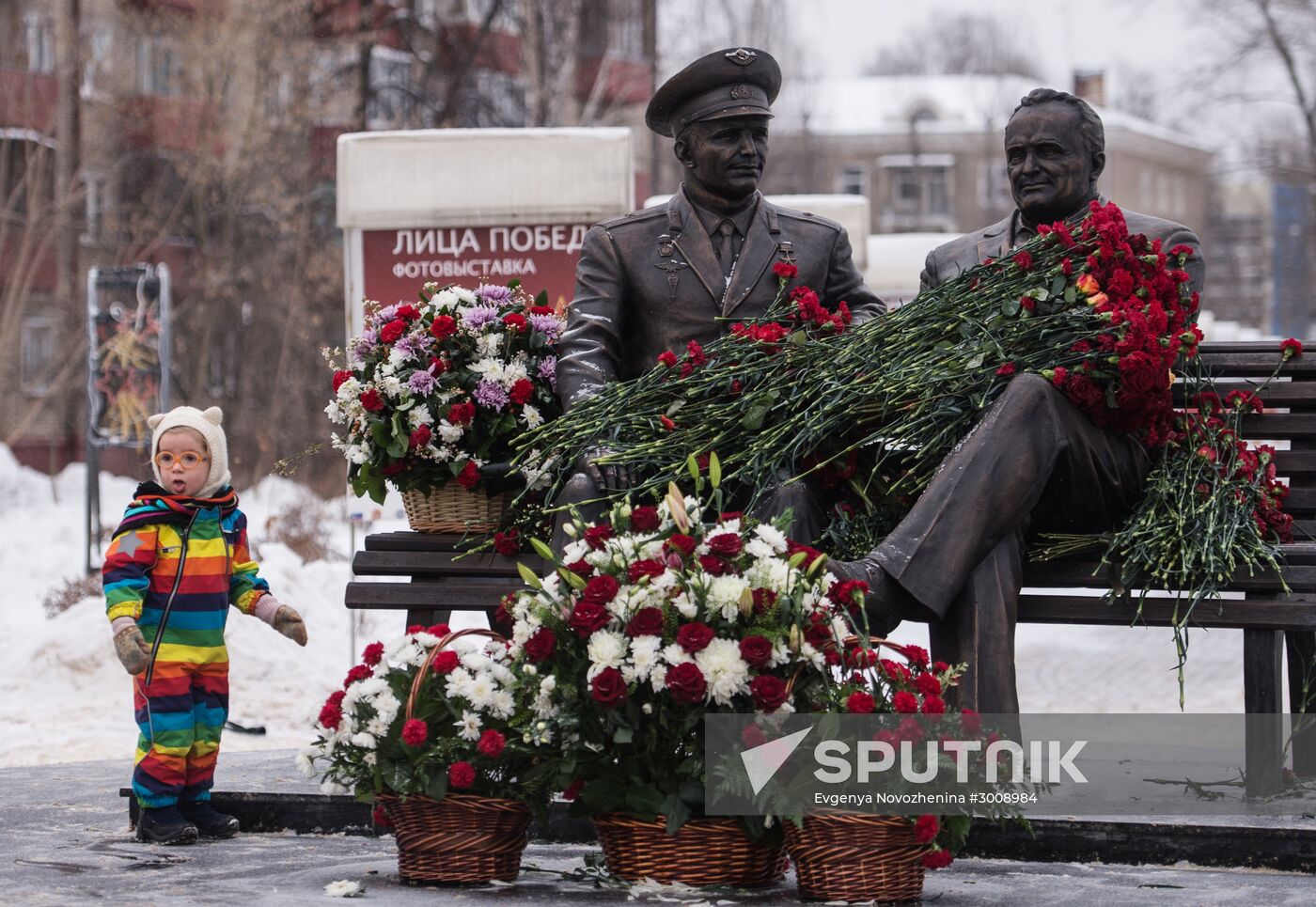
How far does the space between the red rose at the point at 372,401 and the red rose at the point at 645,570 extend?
6.69 feet

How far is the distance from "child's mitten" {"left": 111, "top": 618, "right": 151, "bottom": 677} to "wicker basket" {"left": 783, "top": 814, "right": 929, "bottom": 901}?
6.38 feet

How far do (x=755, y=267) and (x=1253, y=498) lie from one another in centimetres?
163

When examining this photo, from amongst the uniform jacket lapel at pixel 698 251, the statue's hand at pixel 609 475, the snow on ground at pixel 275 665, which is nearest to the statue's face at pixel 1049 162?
the uniform jacket lapel at pixel 698 251

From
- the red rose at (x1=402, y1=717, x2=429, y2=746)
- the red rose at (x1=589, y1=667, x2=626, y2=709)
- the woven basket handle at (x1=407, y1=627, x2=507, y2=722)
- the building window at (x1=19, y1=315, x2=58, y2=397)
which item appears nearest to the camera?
the red rose at (x1=589, y1=667, x2=626, y2=709)

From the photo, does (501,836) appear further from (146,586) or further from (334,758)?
(146,586)

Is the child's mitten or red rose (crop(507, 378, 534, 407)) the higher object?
red rose (crop(507, 378, 534, 407))

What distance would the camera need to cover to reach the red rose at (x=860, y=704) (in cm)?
479

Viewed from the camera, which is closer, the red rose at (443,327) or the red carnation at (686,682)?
the red carnation at (686,682)

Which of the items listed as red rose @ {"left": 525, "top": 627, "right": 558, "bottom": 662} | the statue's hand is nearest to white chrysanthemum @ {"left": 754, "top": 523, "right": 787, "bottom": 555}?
red rose @ {"left": 525, "top": 627, "right": 558, "bottom": 662}

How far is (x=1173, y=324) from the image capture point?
6.11 metres

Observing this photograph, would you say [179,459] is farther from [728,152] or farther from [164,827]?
[728,152]

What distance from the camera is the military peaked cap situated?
6527mm

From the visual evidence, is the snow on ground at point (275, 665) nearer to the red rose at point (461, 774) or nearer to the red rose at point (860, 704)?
the red rose at point (461, 774)

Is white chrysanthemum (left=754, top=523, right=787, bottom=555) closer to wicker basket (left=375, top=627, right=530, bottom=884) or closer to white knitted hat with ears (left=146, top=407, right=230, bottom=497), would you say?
wicker basket (left=375, top=627, right=530, bottom=884)
